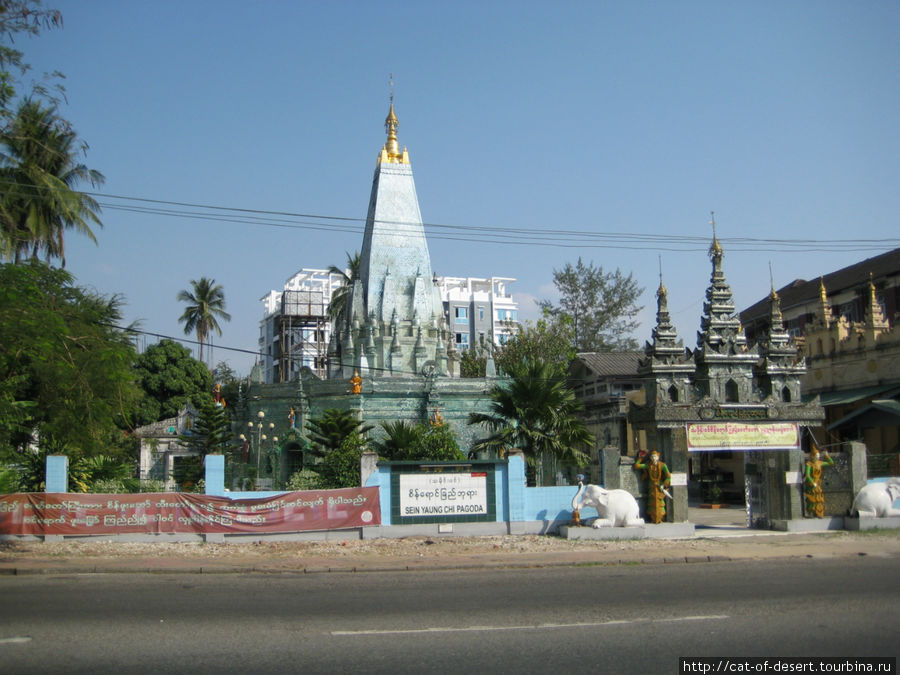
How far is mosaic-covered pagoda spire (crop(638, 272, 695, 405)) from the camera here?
21.2m

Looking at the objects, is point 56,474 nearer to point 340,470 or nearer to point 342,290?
point 340,470

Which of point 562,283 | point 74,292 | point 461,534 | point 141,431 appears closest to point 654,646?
point 461,534

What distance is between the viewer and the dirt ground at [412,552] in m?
16.0

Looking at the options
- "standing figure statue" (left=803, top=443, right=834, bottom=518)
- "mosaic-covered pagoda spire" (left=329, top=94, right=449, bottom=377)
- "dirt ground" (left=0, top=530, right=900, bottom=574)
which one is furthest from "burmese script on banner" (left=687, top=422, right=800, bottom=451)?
"mosaic-covered pagoda spire" (left=329, top=94, right=449, bottom=377)

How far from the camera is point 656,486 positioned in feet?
66.6

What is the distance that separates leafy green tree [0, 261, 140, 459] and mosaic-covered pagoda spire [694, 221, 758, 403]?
50.9 feet

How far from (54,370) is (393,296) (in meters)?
19.0

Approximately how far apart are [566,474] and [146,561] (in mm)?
12977

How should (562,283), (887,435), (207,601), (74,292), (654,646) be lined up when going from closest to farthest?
(654,646) < (207,601) < (74,292) < (887,435) < (562,283)

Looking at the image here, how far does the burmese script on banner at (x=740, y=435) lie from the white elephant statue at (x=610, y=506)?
7.58 feet

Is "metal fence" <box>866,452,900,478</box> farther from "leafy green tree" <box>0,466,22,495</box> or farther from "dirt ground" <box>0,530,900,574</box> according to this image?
"leafy green tree" <box>0,466,22,495</box>

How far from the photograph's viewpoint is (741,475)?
3575 cm

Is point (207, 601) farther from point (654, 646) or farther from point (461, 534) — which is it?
point (461, 534)

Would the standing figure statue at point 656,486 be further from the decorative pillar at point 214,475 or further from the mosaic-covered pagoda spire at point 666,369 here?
the decorative pillar at point 214,475
